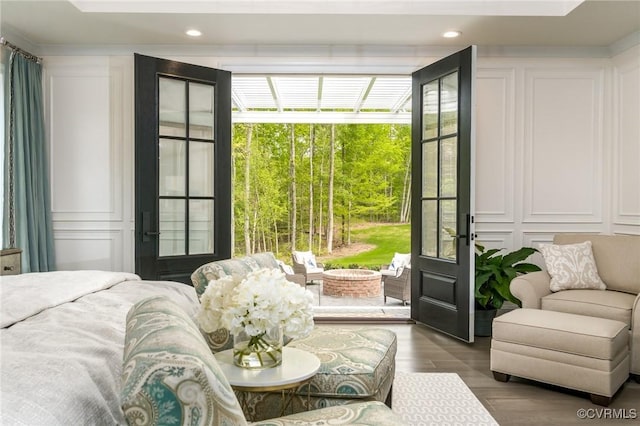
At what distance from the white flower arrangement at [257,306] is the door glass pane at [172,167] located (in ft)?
8.70

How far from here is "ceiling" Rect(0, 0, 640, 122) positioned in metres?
4.02

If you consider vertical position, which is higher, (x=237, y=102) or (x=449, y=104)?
(x=237, y=102)

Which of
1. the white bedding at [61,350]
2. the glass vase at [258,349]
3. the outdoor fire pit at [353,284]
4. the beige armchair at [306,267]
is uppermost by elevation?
the white bedding at [61,350]

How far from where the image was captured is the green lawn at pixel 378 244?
36.3 feet

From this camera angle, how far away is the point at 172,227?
174 inches

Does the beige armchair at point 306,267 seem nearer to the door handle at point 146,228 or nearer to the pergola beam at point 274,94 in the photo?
the pergola beam at point 274,94

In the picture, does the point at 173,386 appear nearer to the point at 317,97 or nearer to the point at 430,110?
the point at 430,110

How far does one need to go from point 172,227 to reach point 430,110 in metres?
2.53

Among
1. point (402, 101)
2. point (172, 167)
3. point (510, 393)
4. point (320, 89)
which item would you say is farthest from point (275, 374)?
point (402, 101)

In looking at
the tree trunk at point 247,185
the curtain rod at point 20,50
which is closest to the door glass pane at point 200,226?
the curtain rod at point 20,50

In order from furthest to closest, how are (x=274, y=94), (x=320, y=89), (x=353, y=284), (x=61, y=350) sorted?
1. (x=353, y=284)
2. (x=274, y=94)
3. (x=320, y=89)
4. (x=61, y=350)

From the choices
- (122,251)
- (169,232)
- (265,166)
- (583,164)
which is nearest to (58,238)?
(122,251)

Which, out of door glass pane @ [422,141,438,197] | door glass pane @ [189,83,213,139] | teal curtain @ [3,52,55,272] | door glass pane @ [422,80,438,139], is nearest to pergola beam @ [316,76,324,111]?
door glass pane @ [422,80,438,139]

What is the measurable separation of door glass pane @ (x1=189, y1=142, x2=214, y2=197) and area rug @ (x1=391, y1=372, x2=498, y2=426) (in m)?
2.34
